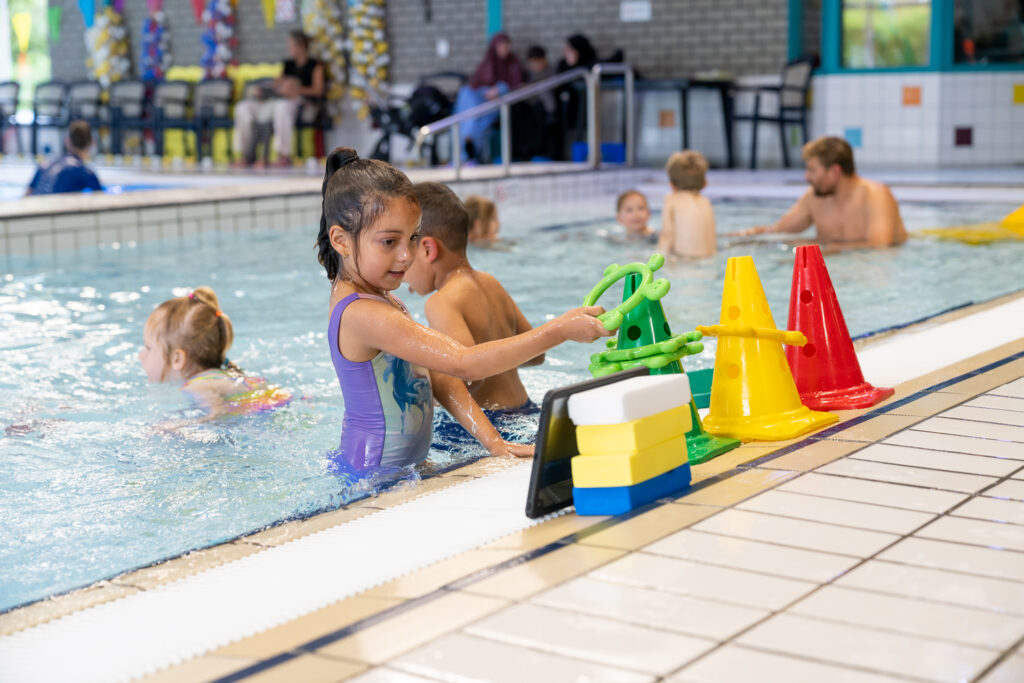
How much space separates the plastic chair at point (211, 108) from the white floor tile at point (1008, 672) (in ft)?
44.3

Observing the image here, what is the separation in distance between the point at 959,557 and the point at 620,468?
0.57 m

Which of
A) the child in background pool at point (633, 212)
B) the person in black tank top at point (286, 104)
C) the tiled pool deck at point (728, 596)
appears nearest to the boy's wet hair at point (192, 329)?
the tiled pool deck at point (728, 596)

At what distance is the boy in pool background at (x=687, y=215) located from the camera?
658 centimetres

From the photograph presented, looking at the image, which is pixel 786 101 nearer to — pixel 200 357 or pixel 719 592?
pixel 200 357

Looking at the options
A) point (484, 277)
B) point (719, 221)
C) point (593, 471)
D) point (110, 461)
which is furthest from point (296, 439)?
point (719, 221)

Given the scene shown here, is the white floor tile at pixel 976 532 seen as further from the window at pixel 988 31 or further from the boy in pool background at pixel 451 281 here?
the window at pixel 988 31

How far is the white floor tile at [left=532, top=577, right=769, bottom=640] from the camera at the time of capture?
1.59 m

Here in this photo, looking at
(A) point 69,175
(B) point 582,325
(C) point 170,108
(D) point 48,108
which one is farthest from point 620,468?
(D) point 48,108

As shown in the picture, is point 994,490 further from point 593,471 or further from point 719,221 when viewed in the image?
point 719,221

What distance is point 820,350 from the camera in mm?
2977

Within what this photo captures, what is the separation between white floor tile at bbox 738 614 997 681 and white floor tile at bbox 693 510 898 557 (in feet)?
1.01

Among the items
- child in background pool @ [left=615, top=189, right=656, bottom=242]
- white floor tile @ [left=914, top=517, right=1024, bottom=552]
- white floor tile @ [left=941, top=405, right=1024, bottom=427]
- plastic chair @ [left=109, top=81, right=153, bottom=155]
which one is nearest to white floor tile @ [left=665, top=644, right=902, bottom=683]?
white floor tile @ [left=914, top=517, right=1024, bottom=552]

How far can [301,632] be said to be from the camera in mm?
1654

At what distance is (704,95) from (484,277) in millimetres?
9772
